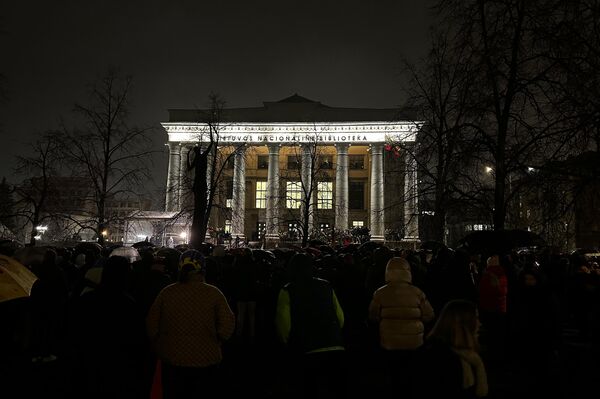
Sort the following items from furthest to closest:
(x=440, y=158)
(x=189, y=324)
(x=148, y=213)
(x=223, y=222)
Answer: (x=223, y=222) → (x=148, y=213) → (x=440, y=158) → (x=189, y=324)

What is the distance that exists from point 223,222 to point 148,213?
2685 cm

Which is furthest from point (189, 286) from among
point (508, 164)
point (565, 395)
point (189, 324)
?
point (508, 164)

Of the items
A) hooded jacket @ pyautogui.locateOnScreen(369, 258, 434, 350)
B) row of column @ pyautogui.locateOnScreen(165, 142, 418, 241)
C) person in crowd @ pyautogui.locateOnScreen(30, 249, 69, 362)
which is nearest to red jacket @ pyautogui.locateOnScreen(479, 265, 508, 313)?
hooded jacket @ pyautogui.locateOnScreen(369, 258, 434, 350)

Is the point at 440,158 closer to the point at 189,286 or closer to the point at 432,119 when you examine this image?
the point at 432,119

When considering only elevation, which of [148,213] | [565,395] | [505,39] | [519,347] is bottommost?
[565,395]

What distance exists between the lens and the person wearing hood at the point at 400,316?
595cm

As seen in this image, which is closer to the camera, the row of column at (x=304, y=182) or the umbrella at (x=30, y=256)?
the umbrella at (x=30, y=256)

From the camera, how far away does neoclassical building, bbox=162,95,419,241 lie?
53.3 metres

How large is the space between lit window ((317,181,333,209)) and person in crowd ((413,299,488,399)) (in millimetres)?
52986

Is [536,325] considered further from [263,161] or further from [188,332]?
[263,161]

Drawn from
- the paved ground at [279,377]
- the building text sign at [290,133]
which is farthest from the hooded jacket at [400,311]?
the building text sign at [290,133]

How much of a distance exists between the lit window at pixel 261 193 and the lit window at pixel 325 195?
6903 mm

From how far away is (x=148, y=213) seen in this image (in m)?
31.0

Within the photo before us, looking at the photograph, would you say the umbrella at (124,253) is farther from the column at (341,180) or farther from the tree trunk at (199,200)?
the column at (341,180)
